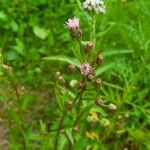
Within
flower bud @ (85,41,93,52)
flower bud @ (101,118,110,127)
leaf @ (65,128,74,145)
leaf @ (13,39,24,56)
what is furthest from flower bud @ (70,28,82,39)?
leaf @ (13,39,24,56)

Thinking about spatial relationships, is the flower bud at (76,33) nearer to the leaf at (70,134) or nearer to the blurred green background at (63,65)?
the blurred green background at (63,65)

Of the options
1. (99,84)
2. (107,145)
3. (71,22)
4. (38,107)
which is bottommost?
(107,145)

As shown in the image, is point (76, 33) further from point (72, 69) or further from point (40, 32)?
point (40, 32)

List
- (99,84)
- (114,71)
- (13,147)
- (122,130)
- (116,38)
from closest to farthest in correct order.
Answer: (99,84)
(13,147)
(122,130)
(114,71)
(116,38)

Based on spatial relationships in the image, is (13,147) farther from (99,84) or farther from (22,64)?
(22,64)

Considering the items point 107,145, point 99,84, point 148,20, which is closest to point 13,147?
point 107,145

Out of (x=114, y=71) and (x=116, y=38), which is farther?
(x=116, y=38)

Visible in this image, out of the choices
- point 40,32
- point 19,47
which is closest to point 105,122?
point 19,47

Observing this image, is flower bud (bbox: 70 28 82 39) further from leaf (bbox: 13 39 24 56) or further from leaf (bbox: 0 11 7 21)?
leaf (bbox: 0 11 7 21)
